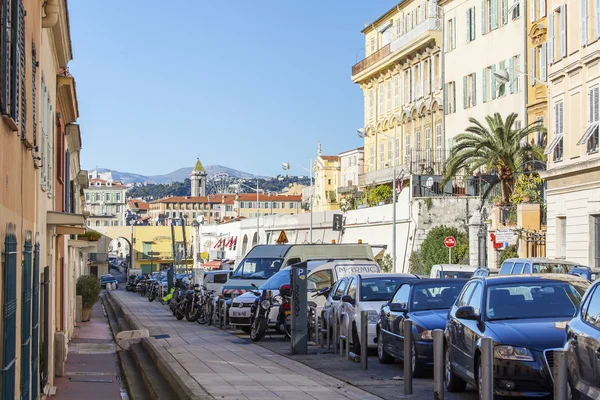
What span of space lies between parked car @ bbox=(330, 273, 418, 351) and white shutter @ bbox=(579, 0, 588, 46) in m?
17.2

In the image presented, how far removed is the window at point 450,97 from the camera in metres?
65.2

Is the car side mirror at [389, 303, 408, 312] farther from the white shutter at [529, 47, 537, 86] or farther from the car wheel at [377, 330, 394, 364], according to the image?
the white shutter at [529, 47, 537, 86]

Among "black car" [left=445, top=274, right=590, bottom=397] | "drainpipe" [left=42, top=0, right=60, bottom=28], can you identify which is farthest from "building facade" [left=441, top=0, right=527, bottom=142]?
"drainpipe" [left=42, top=0, right=60, bottom=28]

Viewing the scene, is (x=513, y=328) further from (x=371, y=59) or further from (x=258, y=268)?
(x=371, y=59)

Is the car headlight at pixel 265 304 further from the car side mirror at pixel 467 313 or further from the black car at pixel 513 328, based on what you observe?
the car side mirror at pixel 467 313

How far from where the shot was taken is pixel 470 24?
62.9 meters

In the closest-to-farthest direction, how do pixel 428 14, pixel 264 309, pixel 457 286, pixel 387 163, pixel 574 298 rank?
pixel 574 298 → pixel 457 286 → pixel 264 309 → pixel 428 14 → pixel 387 163

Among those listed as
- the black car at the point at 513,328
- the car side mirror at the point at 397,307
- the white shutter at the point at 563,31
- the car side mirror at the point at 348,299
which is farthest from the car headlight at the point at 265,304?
the white shutter at the point at 563,31

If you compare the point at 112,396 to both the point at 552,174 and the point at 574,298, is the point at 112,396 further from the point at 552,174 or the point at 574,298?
the point at 552,174

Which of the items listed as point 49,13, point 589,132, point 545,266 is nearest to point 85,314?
point 589,132

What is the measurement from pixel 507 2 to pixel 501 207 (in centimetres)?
1433

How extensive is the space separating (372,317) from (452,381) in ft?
20.9

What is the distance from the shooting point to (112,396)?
19859 millimetres

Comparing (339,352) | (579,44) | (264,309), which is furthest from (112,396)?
(579,44)
